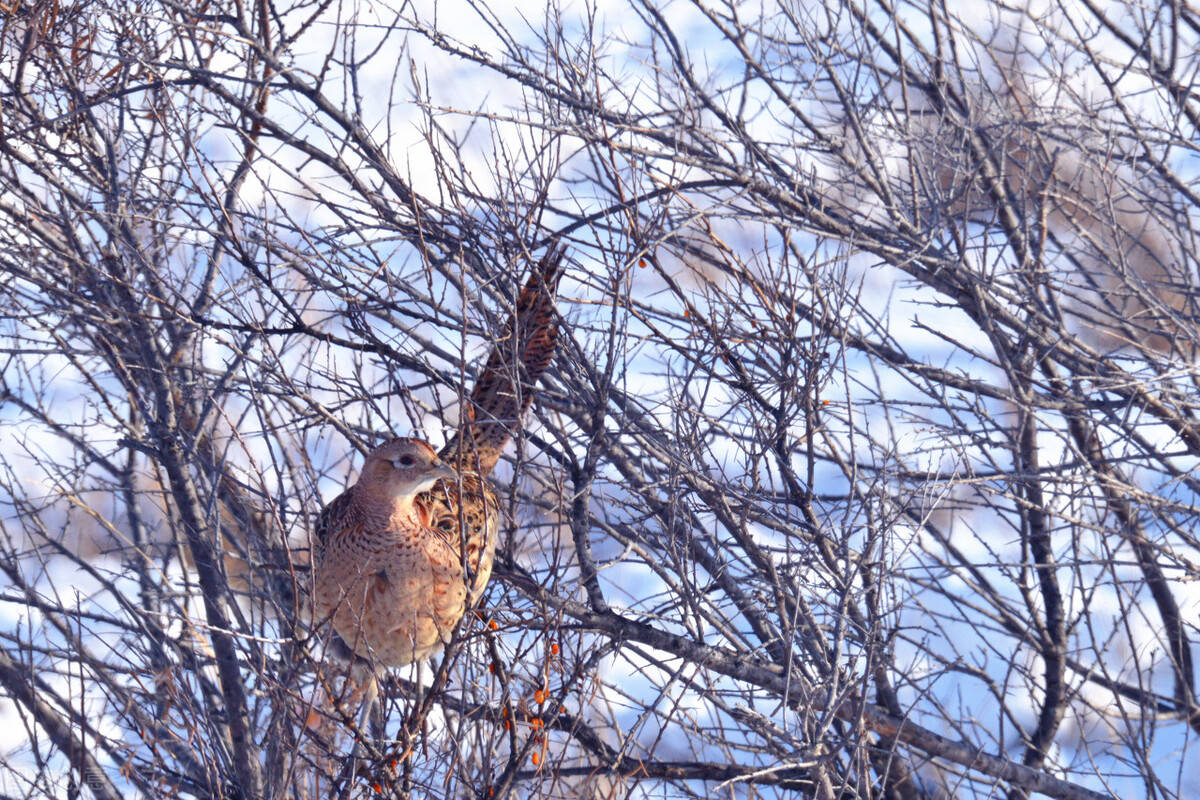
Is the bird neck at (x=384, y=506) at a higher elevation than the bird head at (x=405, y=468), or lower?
lower

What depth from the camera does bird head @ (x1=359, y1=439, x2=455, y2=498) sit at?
408cm

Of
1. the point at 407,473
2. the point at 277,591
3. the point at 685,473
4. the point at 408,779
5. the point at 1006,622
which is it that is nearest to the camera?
the point at 408,779

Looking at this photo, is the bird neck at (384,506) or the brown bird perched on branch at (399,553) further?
the bird neck at (384,506)

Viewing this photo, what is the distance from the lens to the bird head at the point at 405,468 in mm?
4082

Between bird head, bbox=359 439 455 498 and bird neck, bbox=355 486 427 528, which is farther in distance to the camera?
bird neck, bbox=355 486 427 528

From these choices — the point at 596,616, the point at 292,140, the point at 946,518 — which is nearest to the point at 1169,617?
the point at 946,518

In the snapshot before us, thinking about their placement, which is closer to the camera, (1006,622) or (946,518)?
(1006,622)

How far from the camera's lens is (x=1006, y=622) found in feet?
17.9

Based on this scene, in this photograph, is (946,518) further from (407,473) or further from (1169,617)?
(407,473)

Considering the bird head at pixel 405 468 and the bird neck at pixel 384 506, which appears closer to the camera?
the bird head at pixel 405 468

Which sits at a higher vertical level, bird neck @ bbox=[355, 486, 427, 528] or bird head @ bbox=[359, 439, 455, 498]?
bird head @ bbox=[359, 439, 455, 498]

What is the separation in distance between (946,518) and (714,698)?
4.74m

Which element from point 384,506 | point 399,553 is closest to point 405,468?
point 384,506

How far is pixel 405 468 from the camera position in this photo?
412 cm
